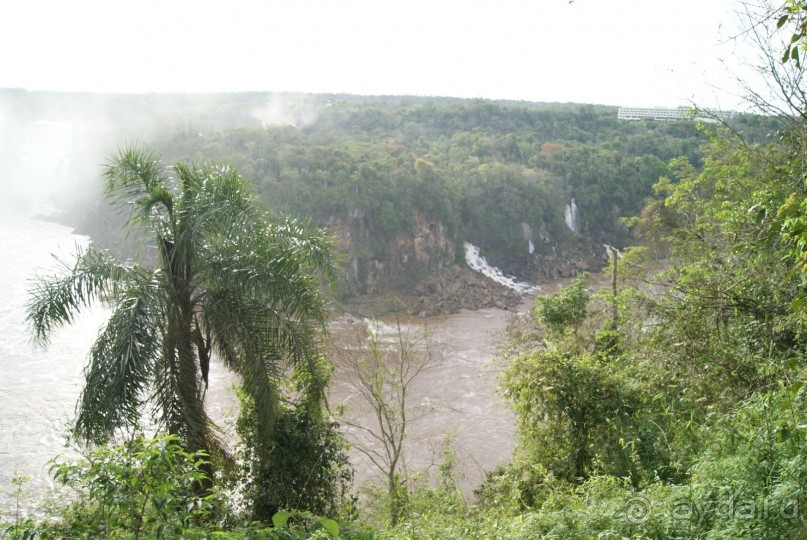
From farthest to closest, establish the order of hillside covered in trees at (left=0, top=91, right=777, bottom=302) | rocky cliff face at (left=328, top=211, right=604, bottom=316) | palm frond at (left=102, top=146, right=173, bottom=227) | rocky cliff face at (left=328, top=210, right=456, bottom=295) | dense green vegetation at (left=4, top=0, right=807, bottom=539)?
hillside covered in trees at (left=0, top=91, right=777, bottom=302) → rocky cliff face at (left=328, top=210, right=456, bottom=295) → rocky cliff face at (left=328, top=211, right=604, bottom=316) → palm frond at (left=102, top=146, right=173, bottom=227) → dense green vegetation at (left=4, top=0, right=807, bottom=539)

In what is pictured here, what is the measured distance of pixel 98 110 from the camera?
4722 centimetres

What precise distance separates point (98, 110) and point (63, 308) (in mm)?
49239

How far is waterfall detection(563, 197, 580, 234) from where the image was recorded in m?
39.0

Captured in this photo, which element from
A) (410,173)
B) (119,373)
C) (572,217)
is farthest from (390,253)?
(119,373)

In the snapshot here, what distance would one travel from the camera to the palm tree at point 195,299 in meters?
5.09

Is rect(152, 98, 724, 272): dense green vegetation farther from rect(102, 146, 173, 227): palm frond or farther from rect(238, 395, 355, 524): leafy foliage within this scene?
rect(238, 395, 355, 524): leafy foliage

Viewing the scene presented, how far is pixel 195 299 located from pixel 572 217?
36825 mm

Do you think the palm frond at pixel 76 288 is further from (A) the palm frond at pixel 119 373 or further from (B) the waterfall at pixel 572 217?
(B) the waterfall at pixel 572 217

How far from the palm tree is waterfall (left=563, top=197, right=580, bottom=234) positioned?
115 feet

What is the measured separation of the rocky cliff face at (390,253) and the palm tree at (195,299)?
65.8 feet

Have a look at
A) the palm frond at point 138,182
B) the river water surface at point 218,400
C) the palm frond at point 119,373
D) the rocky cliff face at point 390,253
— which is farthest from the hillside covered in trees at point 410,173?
the palm frond at point 119,373

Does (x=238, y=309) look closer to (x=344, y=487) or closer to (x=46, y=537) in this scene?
(x=344, y=487)

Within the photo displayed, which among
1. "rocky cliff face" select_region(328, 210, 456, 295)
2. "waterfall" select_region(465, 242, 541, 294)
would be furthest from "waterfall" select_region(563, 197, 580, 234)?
"rocky cliff face" select_region(328, 210, 456, 295)

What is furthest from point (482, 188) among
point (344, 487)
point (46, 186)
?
point (344, 487)
